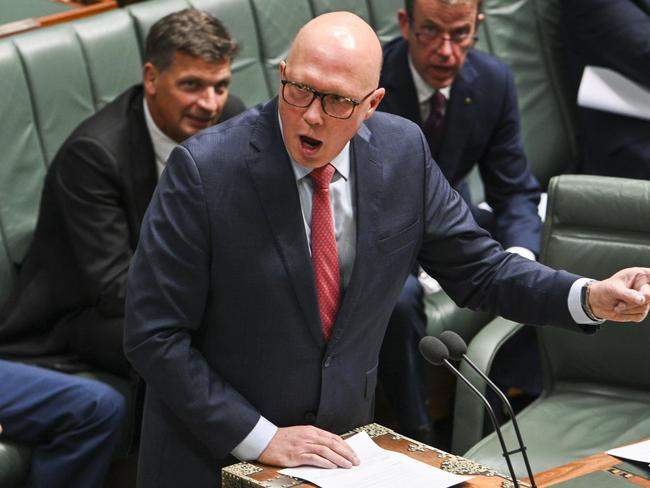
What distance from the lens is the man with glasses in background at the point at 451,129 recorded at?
325cm

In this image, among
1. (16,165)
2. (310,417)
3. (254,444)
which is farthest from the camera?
(16,165)

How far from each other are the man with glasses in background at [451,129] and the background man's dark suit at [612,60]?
0.53 m

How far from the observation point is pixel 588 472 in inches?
81.3

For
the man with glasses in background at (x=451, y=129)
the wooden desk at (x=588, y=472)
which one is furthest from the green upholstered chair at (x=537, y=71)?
the wooden desk at (x=588, y=472)

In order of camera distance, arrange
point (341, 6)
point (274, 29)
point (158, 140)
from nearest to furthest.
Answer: point (158, 140) → point (274, 29) → point (341, 6)

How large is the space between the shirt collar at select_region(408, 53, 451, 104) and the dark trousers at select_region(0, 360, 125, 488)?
120 cm

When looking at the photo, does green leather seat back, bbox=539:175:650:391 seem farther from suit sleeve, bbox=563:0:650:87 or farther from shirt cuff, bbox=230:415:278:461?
suit sleeve, bbox=563:0:650:87

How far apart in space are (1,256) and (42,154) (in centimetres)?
A: 29

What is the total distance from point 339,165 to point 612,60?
6.96 ft

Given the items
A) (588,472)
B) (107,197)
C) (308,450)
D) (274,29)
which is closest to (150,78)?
(107,197)

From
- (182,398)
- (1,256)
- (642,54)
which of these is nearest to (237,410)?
(182,398)

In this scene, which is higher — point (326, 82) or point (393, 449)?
point (326, 82)

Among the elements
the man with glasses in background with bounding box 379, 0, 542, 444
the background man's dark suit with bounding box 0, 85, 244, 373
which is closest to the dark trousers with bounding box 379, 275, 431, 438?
the man with glasses in background with bounding box 379, 0, 542, 444

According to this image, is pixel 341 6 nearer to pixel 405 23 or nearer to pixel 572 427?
pixel 405 23
